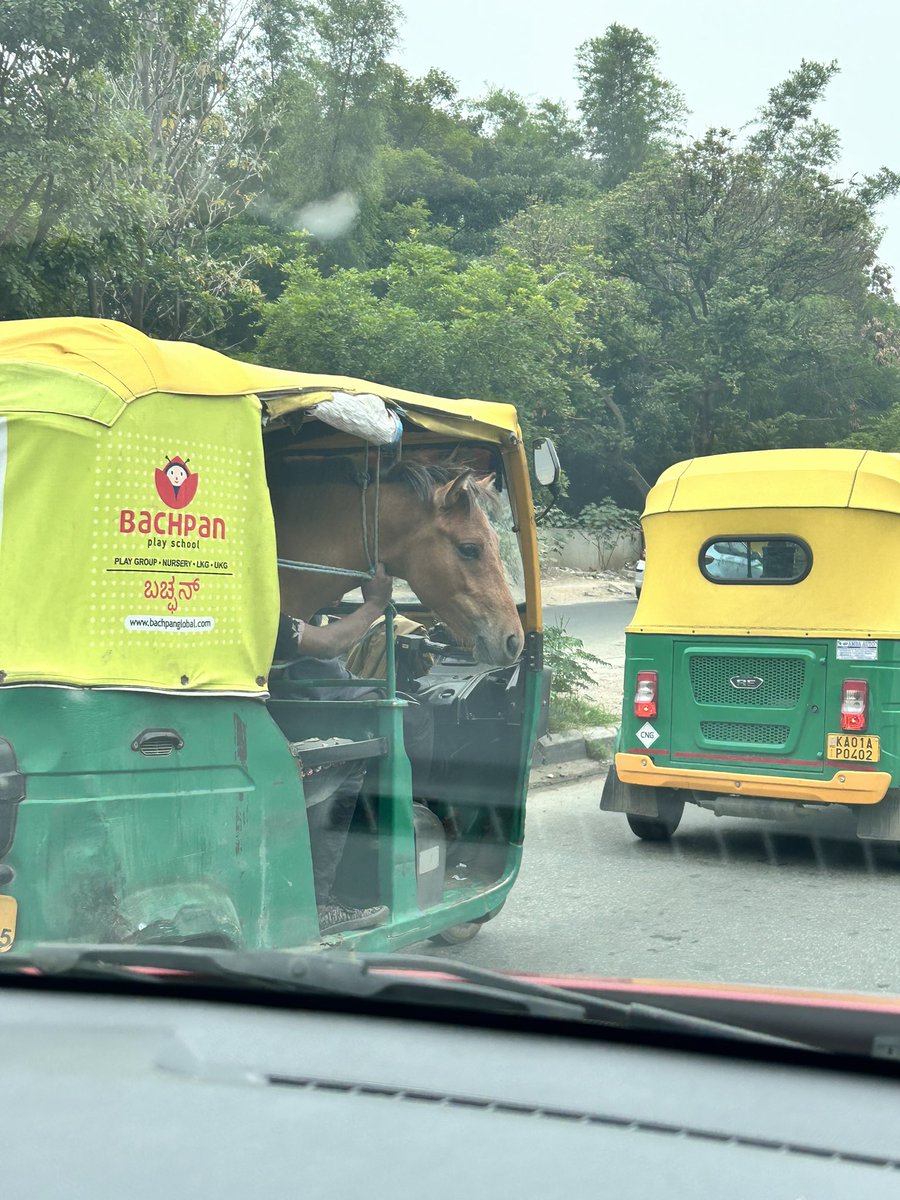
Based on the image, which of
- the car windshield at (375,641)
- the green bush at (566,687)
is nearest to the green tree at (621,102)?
the car windshield at (375,641)

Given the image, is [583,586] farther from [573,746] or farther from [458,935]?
[458,935]

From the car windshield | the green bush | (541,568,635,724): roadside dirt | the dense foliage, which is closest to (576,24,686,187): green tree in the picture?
the dense foliage

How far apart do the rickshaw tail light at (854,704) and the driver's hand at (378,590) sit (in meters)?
3.53

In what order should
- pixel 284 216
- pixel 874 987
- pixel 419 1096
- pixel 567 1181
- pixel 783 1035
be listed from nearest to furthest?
pixel 567 1181 → pixel 419 1096 → pixel 783 1035 → pixel 874 987 → pixel 284 216

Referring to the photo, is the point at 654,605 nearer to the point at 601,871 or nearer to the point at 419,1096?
the point at 601,871

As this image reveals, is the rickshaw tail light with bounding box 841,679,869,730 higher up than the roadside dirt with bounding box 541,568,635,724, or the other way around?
the rickshaw tail light with bounding box 841,679,869,730

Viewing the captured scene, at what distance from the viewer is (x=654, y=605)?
28.0 ft

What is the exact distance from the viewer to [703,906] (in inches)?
263

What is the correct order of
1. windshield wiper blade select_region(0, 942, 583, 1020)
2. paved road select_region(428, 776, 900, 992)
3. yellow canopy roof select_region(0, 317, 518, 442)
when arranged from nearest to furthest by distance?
windshield wiper blade select_region(0, 942, 583, 1020)
yellow canopy roof select_region(0, 317, 518, 442)
paved road select_region(428, 776, 900, 992)

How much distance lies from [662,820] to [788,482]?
2137 millimetres

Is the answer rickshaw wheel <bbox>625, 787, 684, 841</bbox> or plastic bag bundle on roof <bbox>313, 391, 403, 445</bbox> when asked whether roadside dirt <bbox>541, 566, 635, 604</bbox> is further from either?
plastic bag bundle on roof <bbox>313, 391, 403, 445</bbox>

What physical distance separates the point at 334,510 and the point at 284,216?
30.4 m

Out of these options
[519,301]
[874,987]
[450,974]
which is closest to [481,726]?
[874,987]

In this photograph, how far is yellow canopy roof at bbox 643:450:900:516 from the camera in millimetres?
7902
